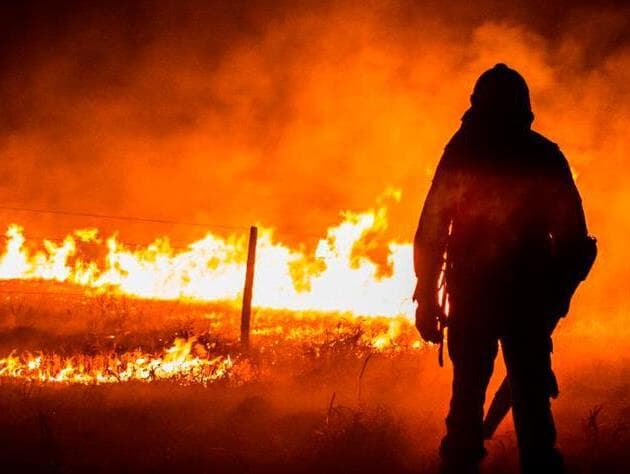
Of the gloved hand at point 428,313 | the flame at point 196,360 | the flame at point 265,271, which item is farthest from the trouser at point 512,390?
the flame at point 265,271

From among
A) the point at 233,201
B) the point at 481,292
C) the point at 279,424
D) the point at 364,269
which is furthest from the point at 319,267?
the point at 481,292

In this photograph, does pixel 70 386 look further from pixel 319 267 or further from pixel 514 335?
pixel 319 267

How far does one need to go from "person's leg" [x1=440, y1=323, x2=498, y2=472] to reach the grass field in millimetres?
1078

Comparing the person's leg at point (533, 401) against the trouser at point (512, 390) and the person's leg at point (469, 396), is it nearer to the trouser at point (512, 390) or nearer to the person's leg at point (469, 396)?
the trouser at point (512, 390)

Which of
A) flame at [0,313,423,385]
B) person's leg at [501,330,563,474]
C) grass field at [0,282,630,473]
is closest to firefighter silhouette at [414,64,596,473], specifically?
person's leg at [501,330,563,474]

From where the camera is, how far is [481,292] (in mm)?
3287

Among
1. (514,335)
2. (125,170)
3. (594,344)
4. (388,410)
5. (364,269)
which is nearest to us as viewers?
(514,335)

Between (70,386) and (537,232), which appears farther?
(70,386)

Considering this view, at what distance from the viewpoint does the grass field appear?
173 inches

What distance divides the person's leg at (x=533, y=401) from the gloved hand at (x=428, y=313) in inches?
16.7

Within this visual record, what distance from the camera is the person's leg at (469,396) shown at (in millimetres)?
3301

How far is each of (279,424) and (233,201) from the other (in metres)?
17.7

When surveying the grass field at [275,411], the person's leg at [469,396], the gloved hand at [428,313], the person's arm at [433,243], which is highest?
the person's arm at [433,243]

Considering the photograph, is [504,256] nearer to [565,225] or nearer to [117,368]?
[565,225]
